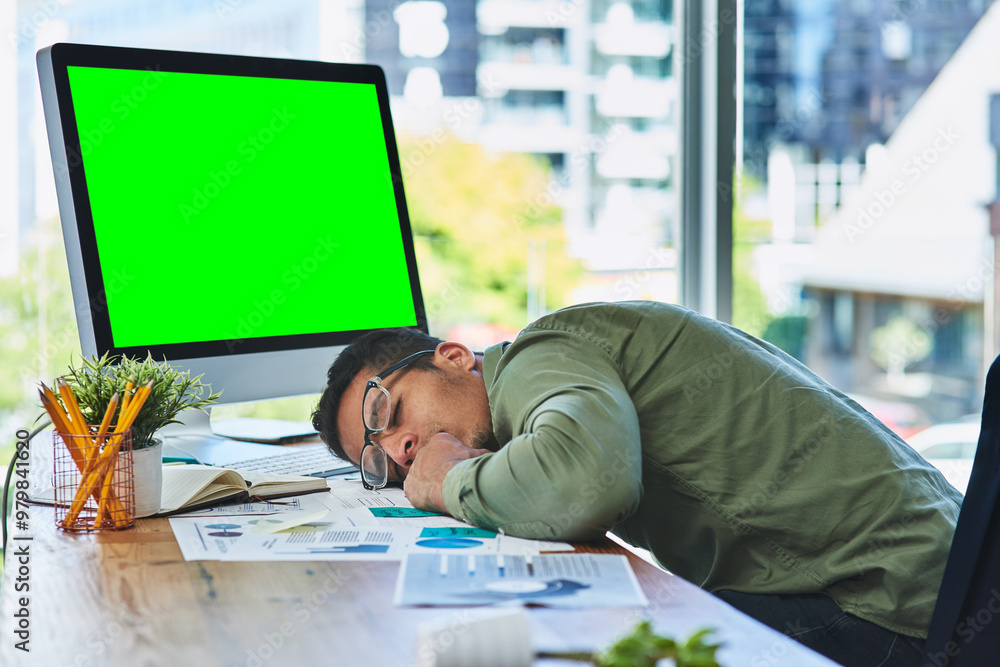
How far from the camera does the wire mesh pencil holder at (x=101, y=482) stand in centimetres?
97

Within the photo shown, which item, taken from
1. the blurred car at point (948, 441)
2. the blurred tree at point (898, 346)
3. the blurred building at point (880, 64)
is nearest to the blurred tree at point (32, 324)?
the blurred building at point (880, 64)

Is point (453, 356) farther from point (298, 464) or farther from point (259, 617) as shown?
point (259, 617)

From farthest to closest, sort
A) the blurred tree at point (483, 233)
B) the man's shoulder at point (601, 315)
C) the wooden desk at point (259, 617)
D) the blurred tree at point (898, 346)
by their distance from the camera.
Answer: the blurred tree at point (898, 346) < the blurred tree at point (483, 233) < the man's shoulder at point (601, 315) < the wooden desk at point (259, 617)

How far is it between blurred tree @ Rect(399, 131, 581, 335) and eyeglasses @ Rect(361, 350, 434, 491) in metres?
0.62

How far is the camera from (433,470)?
3.40 ft

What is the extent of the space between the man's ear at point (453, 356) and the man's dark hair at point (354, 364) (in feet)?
0.17

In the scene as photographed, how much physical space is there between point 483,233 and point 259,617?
4644 millimetres

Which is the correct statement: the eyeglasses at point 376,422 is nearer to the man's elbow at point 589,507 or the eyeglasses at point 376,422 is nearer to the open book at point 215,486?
the open book at point 215,486

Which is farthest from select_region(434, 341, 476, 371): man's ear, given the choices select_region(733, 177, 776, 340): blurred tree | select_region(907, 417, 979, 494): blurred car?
select_region(907, 417, 979, 494): blurred car

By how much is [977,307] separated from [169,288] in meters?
3.04

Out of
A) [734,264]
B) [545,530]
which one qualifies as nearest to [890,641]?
[545,530]

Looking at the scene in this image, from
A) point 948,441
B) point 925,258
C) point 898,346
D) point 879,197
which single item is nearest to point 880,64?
point 879,197

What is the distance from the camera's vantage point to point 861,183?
3408mm

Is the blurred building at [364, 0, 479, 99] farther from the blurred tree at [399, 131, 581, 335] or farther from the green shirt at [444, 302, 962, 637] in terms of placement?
the green shirt at [444, 302, 962, 637]
